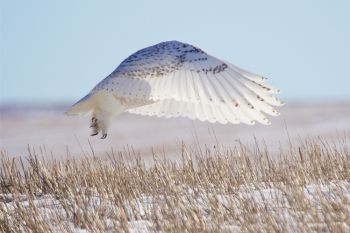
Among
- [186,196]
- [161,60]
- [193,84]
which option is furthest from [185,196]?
[161,60]

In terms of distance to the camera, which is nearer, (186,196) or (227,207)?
(227,207)

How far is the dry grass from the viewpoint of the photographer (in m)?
8.68

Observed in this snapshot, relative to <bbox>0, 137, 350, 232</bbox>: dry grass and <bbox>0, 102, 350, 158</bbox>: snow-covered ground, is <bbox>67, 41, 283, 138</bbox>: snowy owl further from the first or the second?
<bbox>0, 102, 350, 158</bbox>: snow-covered ground

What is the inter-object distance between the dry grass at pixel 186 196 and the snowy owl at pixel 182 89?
2.08 feet

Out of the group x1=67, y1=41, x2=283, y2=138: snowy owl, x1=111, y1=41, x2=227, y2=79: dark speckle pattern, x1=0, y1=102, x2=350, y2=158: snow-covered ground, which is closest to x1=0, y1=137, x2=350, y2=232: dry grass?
x1=67, y1=41, x2=283, y2=138: snowy owl

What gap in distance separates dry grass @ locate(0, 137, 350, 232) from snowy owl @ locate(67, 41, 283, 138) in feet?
2.08

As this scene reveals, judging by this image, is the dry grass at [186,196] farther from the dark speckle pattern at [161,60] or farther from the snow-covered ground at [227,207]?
the dark speckle pattern at [161,60]

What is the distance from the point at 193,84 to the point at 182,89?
0.13m

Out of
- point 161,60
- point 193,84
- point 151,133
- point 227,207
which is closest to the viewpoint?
point 227,207

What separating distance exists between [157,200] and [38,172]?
219 centimetres

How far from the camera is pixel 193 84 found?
966 centimetres

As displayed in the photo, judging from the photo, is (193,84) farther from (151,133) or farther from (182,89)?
(151,133)

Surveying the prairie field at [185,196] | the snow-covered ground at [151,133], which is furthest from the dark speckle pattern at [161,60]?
the snow-covered ground at [151,133]

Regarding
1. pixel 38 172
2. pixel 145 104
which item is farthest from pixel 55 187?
pixel 145 104
